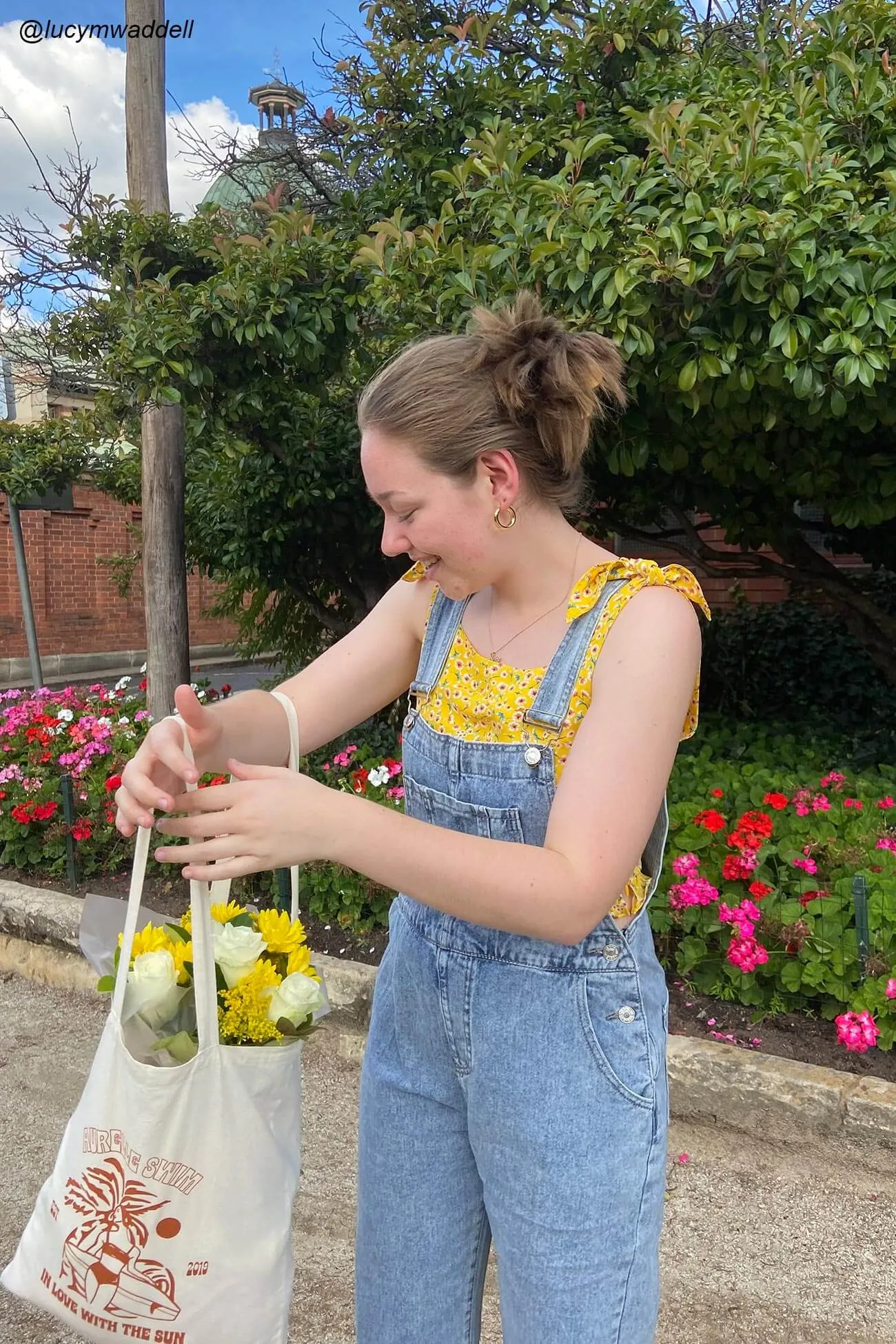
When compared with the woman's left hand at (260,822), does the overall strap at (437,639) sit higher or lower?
higher

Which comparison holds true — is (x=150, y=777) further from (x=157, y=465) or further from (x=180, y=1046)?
(x=157, y=465)

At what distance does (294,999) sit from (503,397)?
819 millimetres

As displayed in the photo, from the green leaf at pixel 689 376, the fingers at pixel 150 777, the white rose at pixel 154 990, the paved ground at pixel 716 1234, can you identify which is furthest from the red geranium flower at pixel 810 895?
the fingers at pixel 150 777

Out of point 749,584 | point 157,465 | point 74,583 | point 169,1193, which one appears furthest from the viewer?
point 74,583

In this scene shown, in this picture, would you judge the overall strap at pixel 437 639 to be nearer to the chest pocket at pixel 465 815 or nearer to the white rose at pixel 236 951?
the chest pocket at pixel 465 815

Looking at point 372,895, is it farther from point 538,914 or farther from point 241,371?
point 538,914

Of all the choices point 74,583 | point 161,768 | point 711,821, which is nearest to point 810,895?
point 711,821

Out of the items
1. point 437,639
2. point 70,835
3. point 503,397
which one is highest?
point 503,397

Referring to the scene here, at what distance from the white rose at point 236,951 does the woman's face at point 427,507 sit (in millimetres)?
563

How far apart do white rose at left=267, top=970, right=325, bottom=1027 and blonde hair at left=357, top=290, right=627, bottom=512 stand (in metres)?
0.70

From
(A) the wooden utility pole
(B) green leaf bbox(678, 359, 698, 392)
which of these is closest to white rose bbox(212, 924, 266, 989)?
(B) green leaf bbox(678, 359, 698, 392)

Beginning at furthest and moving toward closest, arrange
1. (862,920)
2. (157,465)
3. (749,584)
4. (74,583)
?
1. (74,583)
2. (749,584)
3. (157,465)
4. (862,920)

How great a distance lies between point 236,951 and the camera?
135cm

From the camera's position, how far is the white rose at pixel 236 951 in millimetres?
1342
